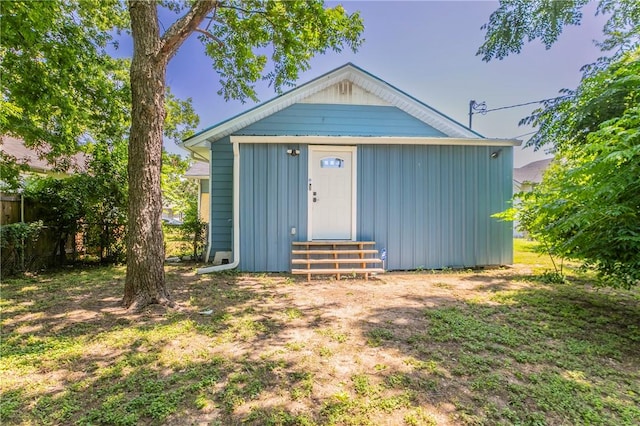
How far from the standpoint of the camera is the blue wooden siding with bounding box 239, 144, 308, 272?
19.2ft

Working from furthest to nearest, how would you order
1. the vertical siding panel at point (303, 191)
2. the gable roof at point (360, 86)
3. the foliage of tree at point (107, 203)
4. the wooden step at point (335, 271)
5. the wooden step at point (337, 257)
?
the gable roof at point (360, 86)
the foliage of tree at point (107, 203)
the vertical siding panel at point (303, 191)
the wooden step at point (337, 257)
the wooden step at point (335, 271)

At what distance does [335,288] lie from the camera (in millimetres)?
4867

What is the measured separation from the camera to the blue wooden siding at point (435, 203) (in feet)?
20.1

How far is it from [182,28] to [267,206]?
3192mm

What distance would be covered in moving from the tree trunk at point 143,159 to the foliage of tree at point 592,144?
5048 mm

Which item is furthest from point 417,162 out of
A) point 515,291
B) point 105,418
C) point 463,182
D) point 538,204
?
point 105,418

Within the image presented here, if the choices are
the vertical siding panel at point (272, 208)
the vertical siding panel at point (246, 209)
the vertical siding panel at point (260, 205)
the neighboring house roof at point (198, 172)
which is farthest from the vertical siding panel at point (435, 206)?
the neighboring house roof at point (198, 172)

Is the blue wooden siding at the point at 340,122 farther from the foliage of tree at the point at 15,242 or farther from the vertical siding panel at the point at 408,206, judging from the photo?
the foliage of tree at the point at 15,242

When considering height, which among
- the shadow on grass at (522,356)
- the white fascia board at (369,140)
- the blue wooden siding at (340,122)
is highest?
the blue wooden siding at (340,122)

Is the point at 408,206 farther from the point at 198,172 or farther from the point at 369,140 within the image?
the point at 198,172

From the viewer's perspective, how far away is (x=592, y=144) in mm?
3158

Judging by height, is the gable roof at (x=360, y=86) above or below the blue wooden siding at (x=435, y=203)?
above

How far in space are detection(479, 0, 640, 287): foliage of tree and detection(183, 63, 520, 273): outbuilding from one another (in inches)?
44.5

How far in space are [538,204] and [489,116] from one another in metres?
9.89
